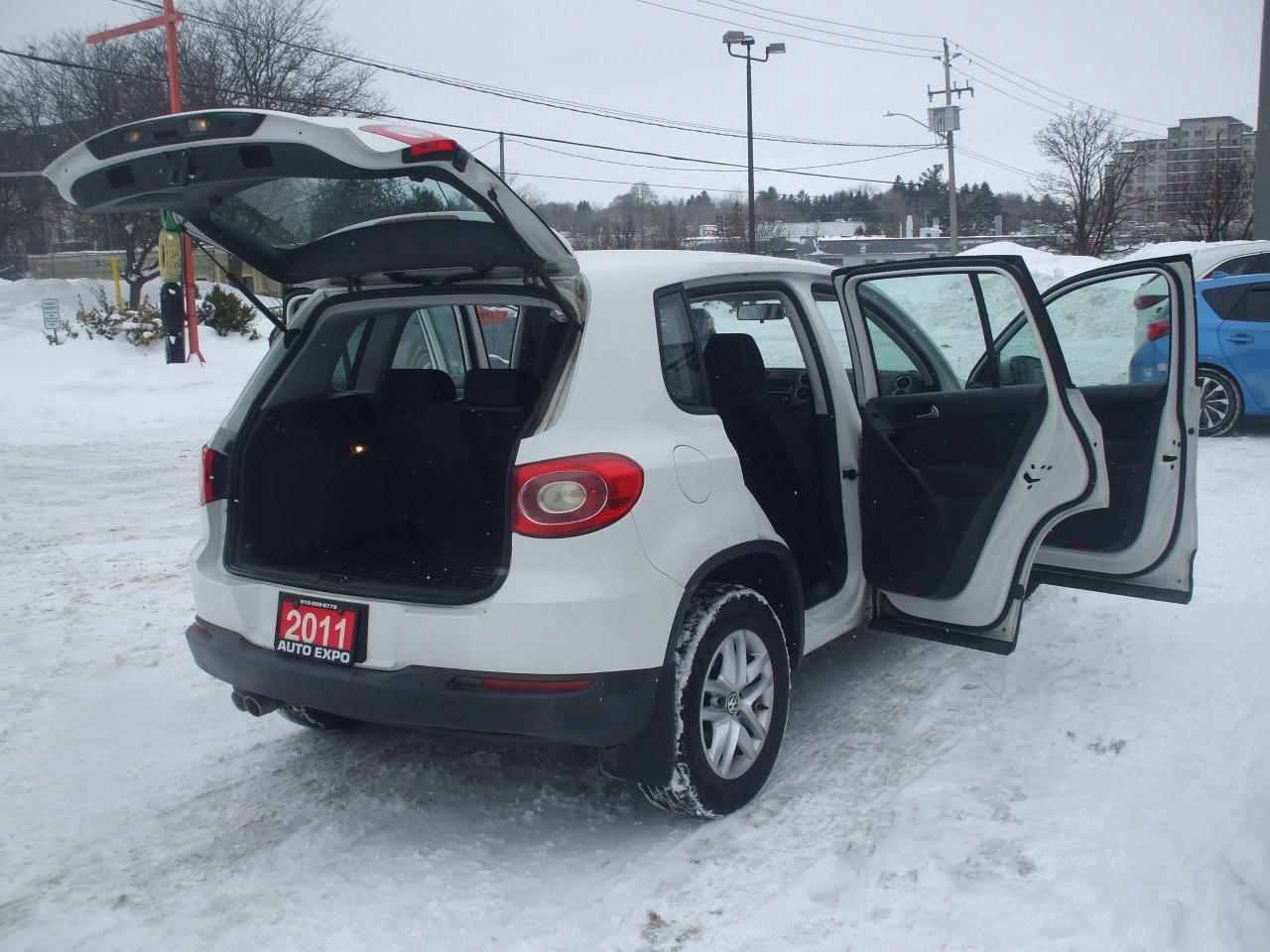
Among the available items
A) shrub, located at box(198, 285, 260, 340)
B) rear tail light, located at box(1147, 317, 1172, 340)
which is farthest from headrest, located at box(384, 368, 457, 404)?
shrub, located at box(198, 285, 260, 340)

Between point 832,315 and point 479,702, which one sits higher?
point 832,315

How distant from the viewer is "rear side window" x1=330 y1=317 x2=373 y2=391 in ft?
13.1

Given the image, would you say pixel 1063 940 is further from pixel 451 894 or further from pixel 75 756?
pixel 75 756

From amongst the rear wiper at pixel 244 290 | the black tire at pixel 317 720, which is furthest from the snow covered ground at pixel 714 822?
the rear wiper at pixel 244 290

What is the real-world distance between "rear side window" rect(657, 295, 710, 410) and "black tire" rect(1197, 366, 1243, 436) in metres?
8.04

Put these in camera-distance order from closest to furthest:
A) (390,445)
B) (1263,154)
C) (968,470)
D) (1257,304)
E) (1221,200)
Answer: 1. (968,470)
2. (390,445)
3. (1257,304)
4. (1263,154)
5. (1221,200)

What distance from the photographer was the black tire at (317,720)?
3861mm

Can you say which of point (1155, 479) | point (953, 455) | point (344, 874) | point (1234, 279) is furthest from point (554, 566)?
point (1234, 279)

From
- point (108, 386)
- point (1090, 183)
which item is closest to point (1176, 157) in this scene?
point (1090, 183)

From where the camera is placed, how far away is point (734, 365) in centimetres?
395

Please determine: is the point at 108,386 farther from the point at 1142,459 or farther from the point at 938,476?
the point at 1142,459

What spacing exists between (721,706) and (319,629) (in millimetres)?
1251

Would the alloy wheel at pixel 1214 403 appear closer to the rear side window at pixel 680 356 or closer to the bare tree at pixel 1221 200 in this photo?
the rear side window at pixel 680 356

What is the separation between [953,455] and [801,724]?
3.93 feet
